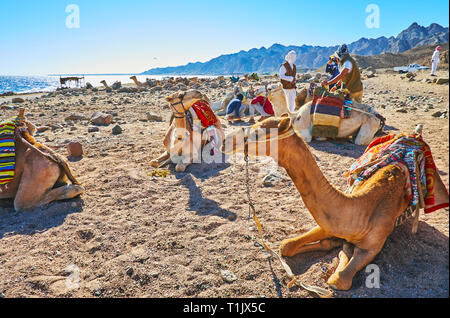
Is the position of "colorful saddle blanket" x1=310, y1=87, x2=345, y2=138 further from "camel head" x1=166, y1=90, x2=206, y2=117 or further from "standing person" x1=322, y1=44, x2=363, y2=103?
"camel head" x1=166, y1=90, x2=206, y2=117

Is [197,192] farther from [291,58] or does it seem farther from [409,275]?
[291,58]

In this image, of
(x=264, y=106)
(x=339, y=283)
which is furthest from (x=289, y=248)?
(x=264, y=106)

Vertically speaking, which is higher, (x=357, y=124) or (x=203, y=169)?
(x=357, y=124)

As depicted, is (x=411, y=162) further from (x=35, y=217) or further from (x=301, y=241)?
(x=35, y=217)

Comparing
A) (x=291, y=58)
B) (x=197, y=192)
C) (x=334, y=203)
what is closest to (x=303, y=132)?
(x=291, y=58)

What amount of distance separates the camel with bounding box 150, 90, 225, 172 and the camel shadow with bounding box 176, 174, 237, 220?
104 centimetres

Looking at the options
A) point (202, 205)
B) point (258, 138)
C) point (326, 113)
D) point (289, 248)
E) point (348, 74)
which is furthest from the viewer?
point (348, 74)

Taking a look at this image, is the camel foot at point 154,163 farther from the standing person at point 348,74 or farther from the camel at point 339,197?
the standing person at point 348,74

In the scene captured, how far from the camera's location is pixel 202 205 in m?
4.41

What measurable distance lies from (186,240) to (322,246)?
1.62 meters

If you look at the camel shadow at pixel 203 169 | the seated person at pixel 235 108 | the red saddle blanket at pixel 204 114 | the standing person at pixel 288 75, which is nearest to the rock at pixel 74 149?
the camel shadow at pixel 203 169

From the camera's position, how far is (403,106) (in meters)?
8.56

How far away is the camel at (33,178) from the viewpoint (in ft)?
14.2

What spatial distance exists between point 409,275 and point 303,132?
488cm
